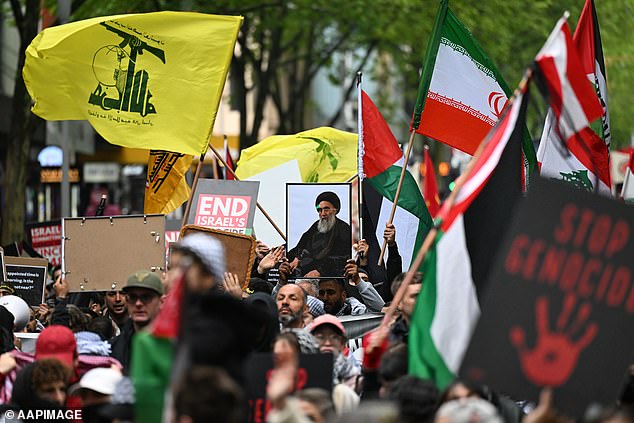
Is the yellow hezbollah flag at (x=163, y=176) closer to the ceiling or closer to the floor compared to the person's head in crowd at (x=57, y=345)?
closer to the ceiling

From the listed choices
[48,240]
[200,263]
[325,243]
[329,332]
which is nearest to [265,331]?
[329,332]

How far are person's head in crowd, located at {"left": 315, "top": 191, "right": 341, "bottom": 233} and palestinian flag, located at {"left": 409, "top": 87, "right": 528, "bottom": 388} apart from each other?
4.53 meters

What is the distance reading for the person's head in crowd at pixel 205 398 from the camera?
208 inches

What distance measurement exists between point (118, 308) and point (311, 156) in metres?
4.83

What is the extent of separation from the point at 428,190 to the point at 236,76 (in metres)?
12.2

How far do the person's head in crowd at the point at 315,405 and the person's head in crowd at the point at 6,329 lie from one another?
8.83ft

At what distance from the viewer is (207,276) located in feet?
20.5

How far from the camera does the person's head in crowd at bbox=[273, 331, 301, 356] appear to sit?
710 centimetres

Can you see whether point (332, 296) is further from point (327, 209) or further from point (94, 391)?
point (94, 391)

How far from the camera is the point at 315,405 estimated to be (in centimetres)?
655

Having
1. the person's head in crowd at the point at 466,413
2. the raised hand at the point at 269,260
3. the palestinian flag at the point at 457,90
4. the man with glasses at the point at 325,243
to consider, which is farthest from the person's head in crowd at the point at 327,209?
the person's head in crowd at the point at 466,413

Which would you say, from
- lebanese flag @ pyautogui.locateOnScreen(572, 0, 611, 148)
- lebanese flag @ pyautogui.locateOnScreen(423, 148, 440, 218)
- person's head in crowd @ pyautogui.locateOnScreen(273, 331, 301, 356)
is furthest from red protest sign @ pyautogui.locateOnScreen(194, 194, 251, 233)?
lebanese flag @ pyautogui.locateOnScreen(423, 148, 440, 218)

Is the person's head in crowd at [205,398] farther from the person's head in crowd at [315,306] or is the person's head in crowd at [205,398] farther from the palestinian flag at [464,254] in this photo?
the person's head in crowd at [315,306]

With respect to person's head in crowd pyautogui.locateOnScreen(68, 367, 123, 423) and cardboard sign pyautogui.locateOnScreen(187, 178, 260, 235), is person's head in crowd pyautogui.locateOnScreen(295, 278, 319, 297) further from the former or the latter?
person's head in crowd pyautogui.locateOnScreen(68, 367, 123, 423)
